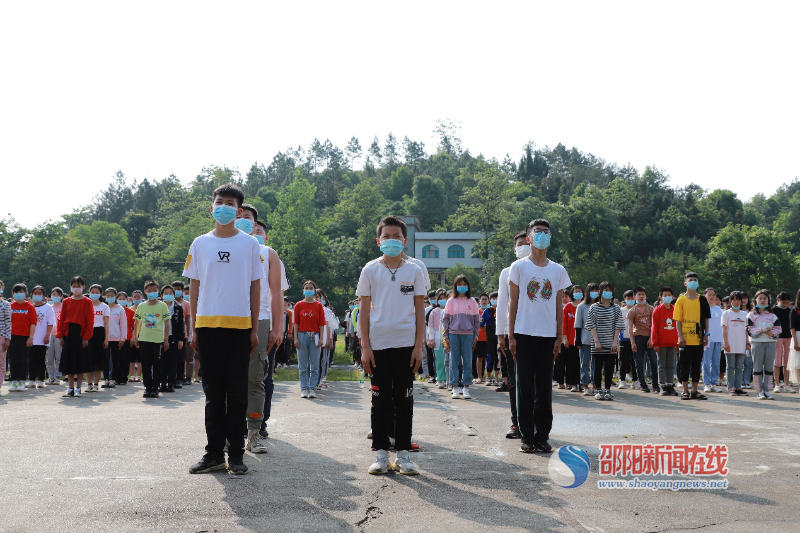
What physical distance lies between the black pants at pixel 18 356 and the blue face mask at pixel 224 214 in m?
11.3

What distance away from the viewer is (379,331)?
626 centimetres

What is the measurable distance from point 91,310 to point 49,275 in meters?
64.4

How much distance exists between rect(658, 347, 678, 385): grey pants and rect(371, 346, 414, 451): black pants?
9.54 metres

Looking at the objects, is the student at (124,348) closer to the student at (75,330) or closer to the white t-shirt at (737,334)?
the student at (75,330)

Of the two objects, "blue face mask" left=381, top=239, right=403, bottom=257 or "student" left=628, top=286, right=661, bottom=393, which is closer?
"blue face mask" left=381, top=239, right=403, bottom=257

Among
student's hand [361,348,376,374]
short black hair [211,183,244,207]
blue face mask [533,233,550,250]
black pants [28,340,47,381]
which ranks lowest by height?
black pants [28,340,47,381]

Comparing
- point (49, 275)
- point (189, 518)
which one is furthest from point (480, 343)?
point (49, 275)

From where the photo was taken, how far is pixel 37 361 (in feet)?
54.5

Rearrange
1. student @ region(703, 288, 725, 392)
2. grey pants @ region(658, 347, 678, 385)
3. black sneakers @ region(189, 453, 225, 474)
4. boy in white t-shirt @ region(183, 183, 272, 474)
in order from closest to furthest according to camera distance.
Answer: black sneakers @ region(189, 453, 225, 474)
boy in white t-shirt @ region(183, 183, 272, 474)
grey pants @ region(658, 347, 678, 385)
student @ region(703, 288, 725, 392)

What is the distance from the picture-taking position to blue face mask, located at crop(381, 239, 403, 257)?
6.32 m

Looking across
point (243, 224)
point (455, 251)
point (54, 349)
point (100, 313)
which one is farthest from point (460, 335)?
point (455, 251)

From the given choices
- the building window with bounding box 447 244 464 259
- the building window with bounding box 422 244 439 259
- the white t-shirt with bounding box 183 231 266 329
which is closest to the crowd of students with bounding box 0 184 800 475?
the white t-shirt with bounding box 183 231 266 329

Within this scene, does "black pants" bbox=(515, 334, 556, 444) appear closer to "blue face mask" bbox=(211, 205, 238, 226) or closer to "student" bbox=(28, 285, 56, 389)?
"blue face mask" bbox=(211, 205, 238, 226)

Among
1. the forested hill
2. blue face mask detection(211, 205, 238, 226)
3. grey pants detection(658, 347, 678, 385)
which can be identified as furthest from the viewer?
the forested hill
